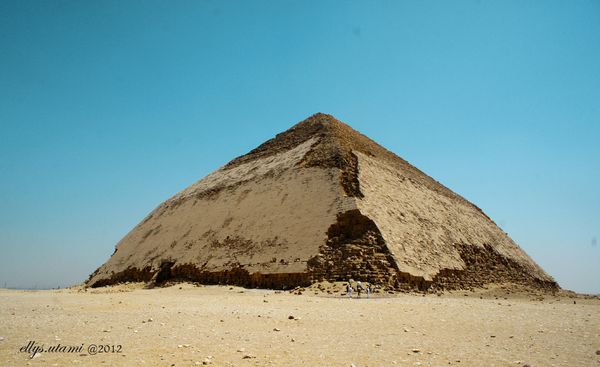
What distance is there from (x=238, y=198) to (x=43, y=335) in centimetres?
1638

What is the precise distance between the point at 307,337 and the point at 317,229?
10.4 m

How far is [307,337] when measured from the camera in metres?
5.98

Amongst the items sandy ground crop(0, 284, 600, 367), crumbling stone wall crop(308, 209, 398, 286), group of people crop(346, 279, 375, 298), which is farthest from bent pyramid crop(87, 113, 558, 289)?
sandy ground crop(0, 284, 600, 367)

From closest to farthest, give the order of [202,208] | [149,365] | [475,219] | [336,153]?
[149,365] → [336,153] → [202,208] → [475,219]

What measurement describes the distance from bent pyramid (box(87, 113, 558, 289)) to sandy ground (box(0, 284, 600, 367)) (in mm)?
6193

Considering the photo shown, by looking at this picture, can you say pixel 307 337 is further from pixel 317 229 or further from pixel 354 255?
pixel 317 229

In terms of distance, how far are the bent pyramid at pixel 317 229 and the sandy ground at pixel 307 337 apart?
6.19 m

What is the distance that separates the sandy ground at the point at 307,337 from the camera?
4641 millimetres

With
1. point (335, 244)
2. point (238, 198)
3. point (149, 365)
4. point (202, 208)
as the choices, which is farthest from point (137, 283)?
point (149, 365)

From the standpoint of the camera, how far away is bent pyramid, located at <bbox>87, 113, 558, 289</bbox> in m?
15.4

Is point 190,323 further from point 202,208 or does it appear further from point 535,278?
point 535,278

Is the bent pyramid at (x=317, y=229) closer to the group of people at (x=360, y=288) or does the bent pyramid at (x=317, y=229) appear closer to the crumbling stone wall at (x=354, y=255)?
the crumbling stone wall at (x=354, y=255)

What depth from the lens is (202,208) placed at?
23.9 m

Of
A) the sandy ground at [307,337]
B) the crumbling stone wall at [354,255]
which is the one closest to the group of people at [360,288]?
the crumbling stone wall at [354,255]
